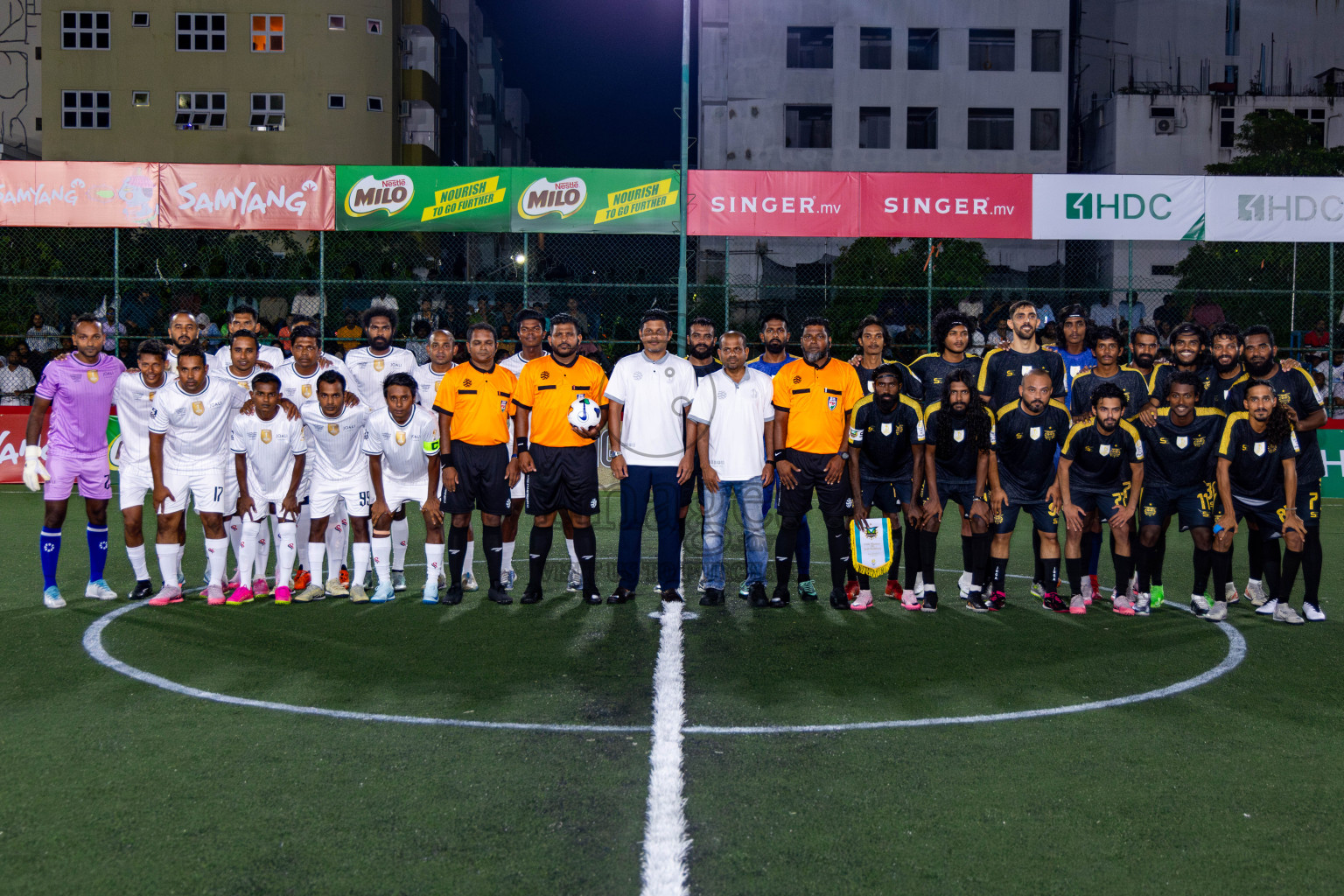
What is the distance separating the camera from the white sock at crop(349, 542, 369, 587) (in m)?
7.93

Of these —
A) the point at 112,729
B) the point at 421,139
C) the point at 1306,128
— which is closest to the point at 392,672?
the point at 112,729

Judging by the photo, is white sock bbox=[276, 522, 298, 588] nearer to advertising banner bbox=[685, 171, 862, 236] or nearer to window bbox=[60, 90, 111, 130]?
advertising banner bbox=[685, 171, 862, 236]

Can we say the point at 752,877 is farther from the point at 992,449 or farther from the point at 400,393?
the point at 400,393

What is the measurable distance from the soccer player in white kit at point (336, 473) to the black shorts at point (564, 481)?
129cm

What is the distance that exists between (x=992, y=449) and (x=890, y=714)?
2.89m

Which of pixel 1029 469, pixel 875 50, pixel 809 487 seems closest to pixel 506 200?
pixel 809 487

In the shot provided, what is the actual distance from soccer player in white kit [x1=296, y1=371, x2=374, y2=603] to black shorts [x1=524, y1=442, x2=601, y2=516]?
4.22 ft

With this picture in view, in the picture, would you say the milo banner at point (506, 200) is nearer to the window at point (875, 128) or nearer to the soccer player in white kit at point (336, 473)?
the soccer player in white kit at point (336, 473)

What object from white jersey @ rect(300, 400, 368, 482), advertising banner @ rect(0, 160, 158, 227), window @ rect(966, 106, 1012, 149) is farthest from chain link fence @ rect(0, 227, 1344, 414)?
window @ rect(966, 106, 1012, 149)

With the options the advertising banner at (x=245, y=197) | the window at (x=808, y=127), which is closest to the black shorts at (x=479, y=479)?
the advertising banner at (x=245, y=197)

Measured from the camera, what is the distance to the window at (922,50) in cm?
3600

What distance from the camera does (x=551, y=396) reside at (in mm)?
7660

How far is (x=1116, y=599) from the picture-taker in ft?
24.8

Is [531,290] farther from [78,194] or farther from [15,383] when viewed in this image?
[15,383]
